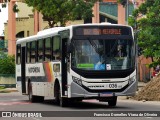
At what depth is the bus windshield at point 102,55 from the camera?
87.4 feet

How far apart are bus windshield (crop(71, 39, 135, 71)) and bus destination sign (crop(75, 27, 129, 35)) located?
12.4 inches

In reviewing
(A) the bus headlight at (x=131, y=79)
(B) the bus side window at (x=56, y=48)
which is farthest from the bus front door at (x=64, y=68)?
(A) the bus headlight at (x=131, y=79)

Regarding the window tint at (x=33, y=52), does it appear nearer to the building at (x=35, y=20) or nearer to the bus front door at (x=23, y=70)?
the bus front door at (x=23, y=70)

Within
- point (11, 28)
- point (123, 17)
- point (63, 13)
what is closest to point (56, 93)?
point (63, 13)

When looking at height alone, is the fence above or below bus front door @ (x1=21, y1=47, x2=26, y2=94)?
below

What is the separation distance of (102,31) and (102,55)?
1040 millimetres

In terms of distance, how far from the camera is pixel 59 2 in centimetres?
6150

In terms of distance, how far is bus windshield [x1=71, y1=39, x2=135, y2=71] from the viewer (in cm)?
2662

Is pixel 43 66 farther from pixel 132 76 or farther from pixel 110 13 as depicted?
pixel 110 13

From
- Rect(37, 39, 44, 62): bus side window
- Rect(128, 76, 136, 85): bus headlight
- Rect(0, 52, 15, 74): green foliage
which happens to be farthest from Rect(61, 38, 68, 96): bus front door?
Rect(0, 52, 15, 74): green foliage

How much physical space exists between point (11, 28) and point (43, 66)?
59.3 meters

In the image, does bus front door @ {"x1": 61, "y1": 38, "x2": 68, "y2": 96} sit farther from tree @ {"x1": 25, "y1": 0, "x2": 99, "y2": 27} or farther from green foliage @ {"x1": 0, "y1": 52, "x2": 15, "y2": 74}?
green foliage @ {"x1": 0, "y1": 52, "x2": 15, "y2": 74}

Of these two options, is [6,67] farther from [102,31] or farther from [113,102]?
[102,31]

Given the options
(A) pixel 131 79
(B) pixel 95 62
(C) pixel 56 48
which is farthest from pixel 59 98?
(A) pixel 131 79
